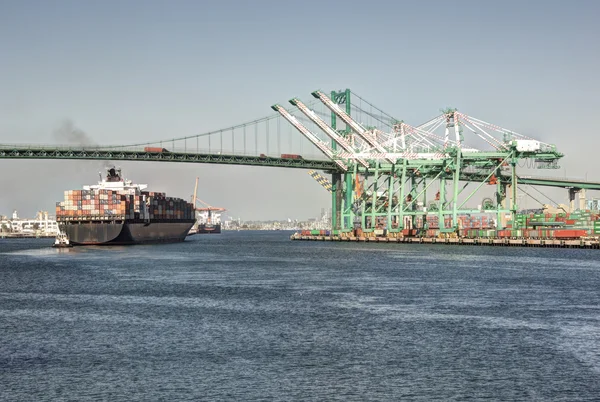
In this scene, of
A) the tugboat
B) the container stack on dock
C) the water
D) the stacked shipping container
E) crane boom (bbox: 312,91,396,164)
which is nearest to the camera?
A: the water

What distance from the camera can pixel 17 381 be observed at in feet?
80.8

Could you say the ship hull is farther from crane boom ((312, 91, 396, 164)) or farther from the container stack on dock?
crane boom ((312, 91, 396, 164))

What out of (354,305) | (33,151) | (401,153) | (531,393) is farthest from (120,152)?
(531,393)

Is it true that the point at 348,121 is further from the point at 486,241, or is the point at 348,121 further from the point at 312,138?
the point at 486,241

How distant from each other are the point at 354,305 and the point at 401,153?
8819 centimetres

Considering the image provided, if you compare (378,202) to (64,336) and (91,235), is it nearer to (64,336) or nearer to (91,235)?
(91,235)

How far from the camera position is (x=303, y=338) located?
106 feet

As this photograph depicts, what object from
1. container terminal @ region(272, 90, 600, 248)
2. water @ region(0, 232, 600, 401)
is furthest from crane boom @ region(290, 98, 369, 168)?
water @ region(0, 232, 600, 401)

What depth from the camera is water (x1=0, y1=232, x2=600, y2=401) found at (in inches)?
944

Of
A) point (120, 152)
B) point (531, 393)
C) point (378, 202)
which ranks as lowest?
point (531, 393)

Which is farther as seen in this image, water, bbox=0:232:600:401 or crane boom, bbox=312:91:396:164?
crane boom, bbox=312:91:396:164

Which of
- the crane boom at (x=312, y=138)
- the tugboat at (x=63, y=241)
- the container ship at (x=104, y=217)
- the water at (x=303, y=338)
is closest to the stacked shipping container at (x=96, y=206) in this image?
the container ship at (x=104, y=217)

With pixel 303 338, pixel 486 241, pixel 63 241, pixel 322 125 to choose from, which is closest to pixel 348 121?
pixel 322 125

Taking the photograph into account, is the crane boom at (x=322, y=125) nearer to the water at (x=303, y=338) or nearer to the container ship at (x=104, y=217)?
the container ship at (x=104, y=217)
